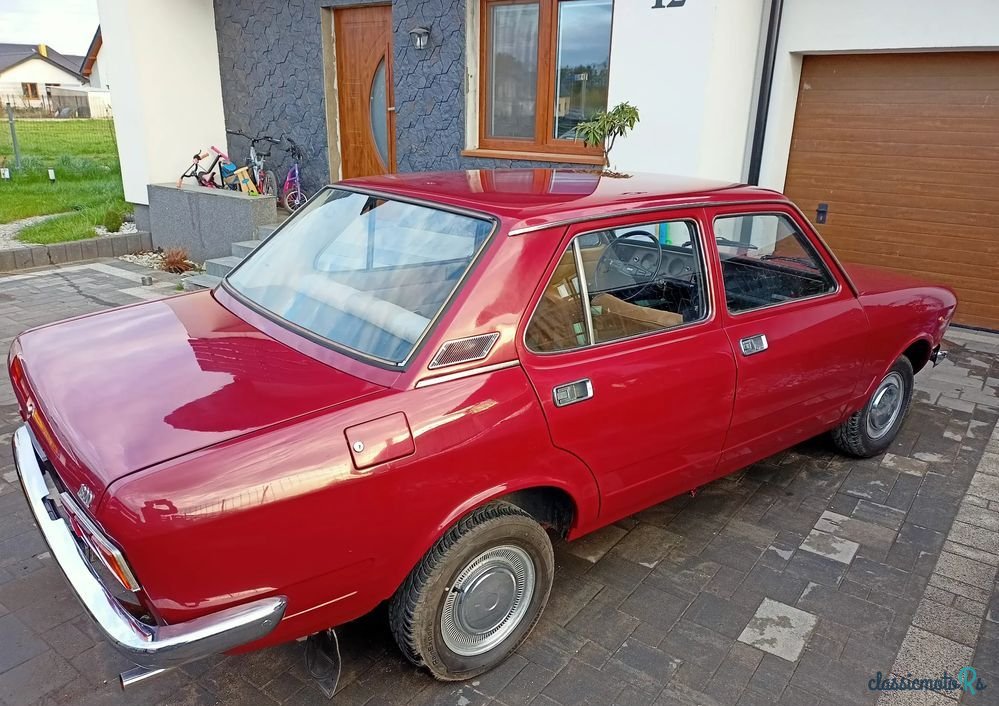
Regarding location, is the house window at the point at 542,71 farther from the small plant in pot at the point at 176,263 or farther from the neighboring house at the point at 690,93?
the small plant in pot at the point at 176,263

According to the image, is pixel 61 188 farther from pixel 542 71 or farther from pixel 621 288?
pixel 621 288

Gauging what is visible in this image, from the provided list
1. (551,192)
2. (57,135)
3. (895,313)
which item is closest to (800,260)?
(895,313)

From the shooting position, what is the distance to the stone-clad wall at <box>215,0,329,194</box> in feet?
30.2

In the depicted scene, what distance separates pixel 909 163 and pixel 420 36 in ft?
16.9

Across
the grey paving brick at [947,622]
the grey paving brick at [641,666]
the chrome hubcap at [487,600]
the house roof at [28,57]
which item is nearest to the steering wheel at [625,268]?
the chrome hubcap at [487,600]

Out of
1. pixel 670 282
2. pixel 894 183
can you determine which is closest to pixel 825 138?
pixel 894 183

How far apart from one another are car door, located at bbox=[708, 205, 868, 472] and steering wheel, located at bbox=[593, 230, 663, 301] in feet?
0.90

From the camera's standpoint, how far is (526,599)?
8.94 feet

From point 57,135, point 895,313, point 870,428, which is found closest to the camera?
point 895,313

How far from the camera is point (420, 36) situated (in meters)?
7.99

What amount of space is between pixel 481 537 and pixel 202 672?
1.17 m

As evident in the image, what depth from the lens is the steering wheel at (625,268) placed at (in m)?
2.92

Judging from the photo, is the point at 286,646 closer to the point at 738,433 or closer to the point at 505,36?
the point at 738,433

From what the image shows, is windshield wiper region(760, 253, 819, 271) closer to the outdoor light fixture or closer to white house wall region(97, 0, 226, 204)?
the outdoor light fixture
